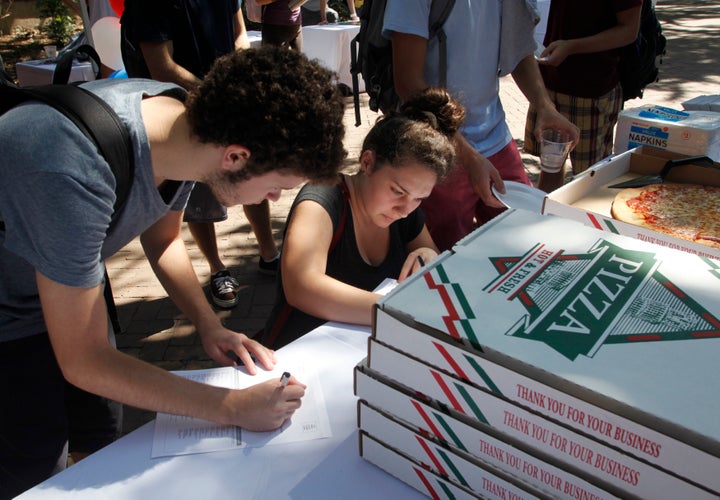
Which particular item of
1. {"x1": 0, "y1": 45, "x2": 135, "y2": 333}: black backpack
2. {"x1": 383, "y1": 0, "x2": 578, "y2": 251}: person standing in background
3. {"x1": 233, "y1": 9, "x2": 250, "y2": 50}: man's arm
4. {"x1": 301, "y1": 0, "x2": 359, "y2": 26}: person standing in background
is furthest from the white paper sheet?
{"x1": 301, "y1": 0, "x2": 359, "y2": 26}: person standing in background

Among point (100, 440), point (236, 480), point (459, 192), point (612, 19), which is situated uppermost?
point (612, 19)

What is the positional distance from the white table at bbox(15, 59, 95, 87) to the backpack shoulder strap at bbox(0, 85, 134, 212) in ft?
11.1

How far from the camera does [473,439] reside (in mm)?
809

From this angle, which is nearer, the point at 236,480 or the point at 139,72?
the point at 236,480

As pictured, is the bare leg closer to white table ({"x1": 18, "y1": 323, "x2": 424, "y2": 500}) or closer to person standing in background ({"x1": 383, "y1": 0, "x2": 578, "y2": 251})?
person standing in background ({"x1": 383, "y1": 0, "x2": 578, "y2": 251})

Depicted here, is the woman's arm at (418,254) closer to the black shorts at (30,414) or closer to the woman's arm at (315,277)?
the woman's arm at (315,277)

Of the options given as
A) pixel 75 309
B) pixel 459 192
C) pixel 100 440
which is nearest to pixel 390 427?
pixel 75 309

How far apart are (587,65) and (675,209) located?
1461 mm

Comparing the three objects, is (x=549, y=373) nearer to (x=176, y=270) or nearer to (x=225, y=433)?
(x=225, y=433)

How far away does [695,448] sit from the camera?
23.7 inches

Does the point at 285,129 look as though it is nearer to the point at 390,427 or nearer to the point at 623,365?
the point at 390,427

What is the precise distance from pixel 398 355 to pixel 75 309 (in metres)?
0.60

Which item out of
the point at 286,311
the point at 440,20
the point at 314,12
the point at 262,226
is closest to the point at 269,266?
the point at 262,226

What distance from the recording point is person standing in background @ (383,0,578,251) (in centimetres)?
199
